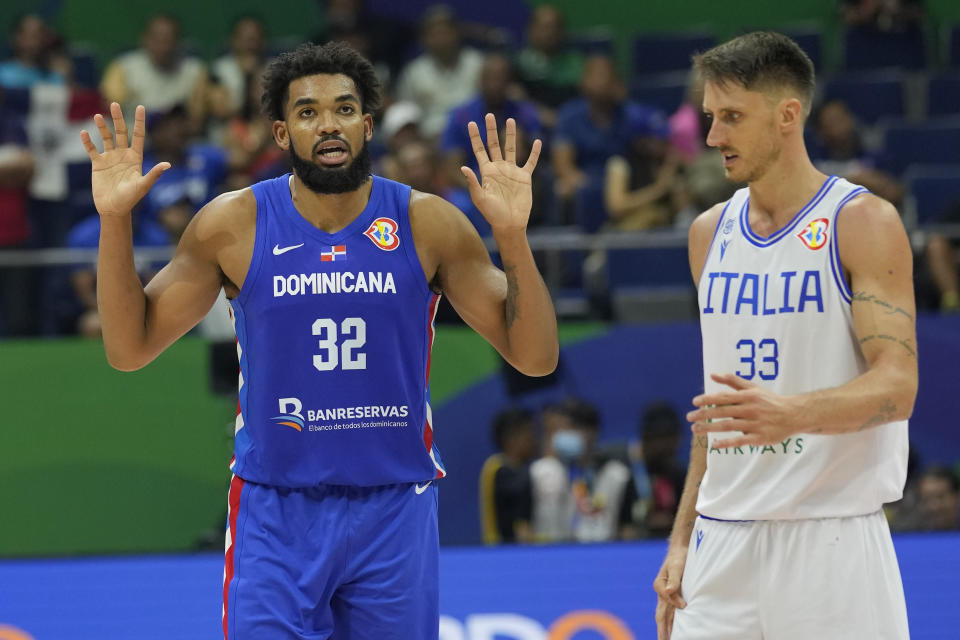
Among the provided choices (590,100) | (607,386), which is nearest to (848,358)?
(607,386)

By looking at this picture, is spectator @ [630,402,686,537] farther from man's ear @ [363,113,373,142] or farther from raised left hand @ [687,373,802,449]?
raised left hand @ [687,373,802,449]

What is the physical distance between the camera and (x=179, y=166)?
997cm

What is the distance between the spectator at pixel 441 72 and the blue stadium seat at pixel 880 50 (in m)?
3.73

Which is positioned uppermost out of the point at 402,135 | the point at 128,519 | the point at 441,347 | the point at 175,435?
the point at 402,135

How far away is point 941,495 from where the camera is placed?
779 centimetres

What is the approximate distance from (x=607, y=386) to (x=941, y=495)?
2.13 metres

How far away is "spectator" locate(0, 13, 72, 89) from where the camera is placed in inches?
429

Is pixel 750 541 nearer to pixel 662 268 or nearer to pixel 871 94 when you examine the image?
pixel 662 268

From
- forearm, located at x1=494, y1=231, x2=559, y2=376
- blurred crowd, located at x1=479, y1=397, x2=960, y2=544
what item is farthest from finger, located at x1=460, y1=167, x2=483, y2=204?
blurred crowd, located at x1=479, y1=397, x2=960, y2=544

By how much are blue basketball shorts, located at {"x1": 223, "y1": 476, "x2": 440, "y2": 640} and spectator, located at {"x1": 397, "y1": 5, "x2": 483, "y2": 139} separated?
25.2 ft

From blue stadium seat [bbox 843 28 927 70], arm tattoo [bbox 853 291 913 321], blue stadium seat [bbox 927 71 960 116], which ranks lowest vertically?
arm tattoo [bbox 853 291 913 321]

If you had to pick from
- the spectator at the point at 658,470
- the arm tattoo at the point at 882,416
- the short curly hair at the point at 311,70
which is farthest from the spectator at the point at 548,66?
the arm tattoo at the point at 882,416

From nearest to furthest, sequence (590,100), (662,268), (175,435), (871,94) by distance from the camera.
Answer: (175,435) < (662,268) < (590,100) < (871,94)

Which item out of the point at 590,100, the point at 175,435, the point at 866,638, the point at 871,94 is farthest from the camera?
the point at 871,94
